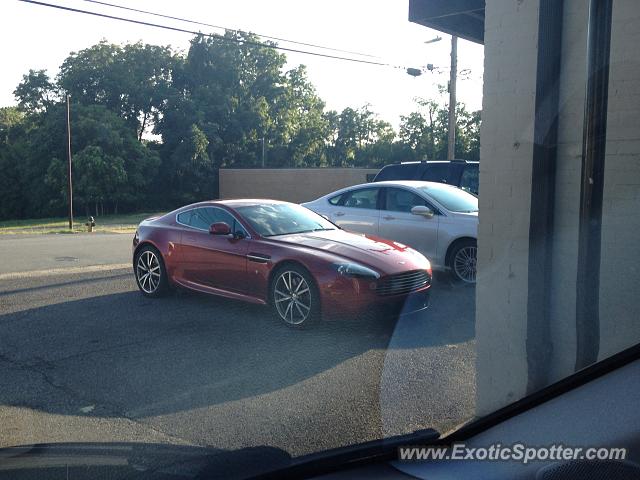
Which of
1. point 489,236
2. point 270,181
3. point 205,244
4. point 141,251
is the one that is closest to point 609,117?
point 489,236

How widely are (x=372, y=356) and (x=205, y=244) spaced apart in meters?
3.06

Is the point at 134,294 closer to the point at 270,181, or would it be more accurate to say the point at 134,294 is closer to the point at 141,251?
the point at 141,251

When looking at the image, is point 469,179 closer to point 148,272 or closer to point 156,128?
point 148,272

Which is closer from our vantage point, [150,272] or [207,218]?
[207,218]

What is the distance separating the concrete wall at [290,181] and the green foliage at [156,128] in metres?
3.23

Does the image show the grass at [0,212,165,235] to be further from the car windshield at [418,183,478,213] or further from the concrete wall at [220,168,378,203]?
the car windshield at [418,183,478,213]

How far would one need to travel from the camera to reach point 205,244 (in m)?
7.84

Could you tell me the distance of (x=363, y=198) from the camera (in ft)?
34.2

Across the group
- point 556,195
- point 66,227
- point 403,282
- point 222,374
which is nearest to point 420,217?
point 403,282

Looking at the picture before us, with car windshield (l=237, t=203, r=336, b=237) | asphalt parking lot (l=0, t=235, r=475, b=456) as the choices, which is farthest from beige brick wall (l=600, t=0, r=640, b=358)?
car windshield (l=237, t=203, r=336, b=237)

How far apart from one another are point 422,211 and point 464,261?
971 millimetres

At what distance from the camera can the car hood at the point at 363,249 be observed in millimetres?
6730

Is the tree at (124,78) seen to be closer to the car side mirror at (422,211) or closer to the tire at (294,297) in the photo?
the car side mirror at (422,211)

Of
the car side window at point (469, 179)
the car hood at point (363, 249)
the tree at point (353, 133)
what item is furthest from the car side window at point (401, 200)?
the tree at point (353, 133)
